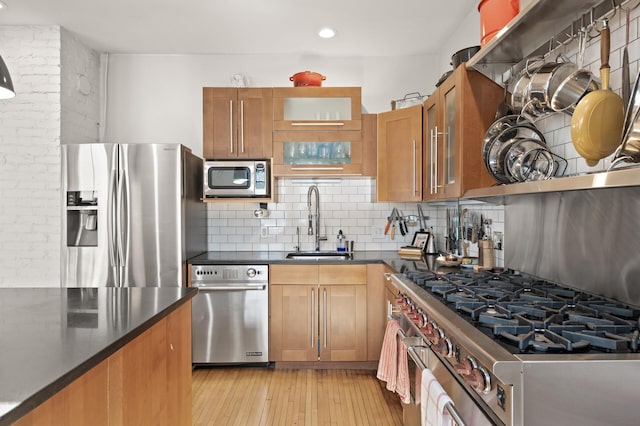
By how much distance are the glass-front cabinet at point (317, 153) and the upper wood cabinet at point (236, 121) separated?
0.54ft

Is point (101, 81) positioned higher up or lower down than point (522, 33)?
higher up

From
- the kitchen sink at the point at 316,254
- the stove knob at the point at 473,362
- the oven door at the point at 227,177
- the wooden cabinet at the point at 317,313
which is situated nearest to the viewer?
the stove knob at the point at 473,362

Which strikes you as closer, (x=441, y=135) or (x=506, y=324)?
(x=506, y=324)

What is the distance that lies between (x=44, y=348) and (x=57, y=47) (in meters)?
3.22

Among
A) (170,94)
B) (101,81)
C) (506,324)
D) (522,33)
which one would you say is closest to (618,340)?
(506,324)

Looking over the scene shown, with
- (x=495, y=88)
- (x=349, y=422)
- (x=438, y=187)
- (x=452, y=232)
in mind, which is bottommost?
(x=349, y=422)

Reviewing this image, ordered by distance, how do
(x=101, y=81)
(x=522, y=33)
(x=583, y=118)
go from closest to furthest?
(x=583, y=118), (x=522, y=33), (x=101, y=81)

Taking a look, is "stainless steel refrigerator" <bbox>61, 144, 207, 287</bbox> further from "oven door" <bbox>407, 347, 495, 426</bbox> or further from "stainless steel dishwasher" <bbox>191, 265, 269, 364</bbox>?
"oven door" <bbox>407, 347, 495, 426</bbox>

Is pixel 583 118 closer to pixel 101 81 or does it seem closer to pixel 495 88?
pixel 495 88

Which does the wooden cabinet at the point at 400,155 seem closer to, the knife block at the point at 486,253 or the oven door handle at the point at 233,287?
the knife block at the point at 486,253

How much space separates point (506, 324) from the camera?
121cm

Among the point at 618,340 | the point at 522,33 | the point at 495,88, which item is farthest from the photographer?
the point at 495,88

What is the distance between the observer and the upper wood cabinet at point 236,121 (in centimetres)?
362

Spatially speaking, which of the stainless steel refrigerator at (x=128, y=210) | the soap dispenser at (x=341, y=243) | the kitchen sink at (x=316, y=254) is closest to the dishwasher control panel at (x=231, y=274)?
the stainless steel refrigerator at (x=128, y=210)
